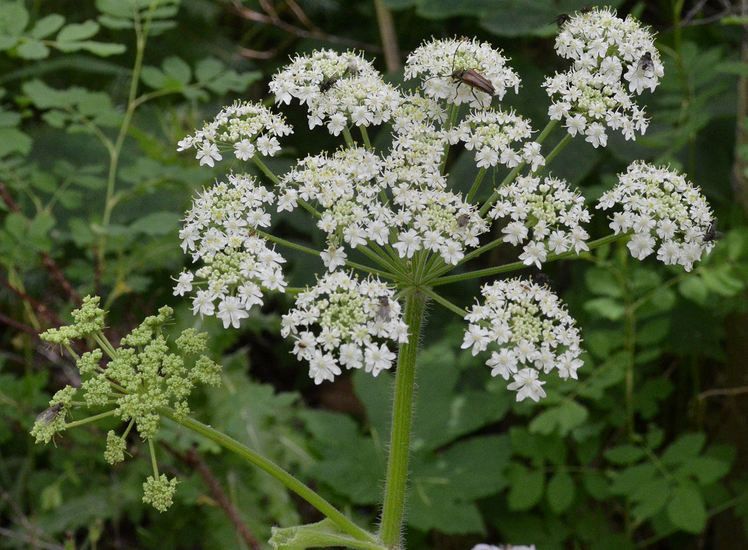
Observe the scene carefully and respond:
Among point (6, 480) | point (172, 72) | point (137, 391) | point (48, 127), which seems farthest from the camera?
point (48, 127)

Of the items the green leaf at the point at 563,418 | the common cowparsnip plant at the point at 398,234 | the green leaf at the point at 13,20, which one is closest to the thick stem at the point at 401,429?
the common cowparsnip plant at the point at 398,234

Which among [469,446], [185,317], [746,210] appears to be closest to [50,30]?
[185,317]

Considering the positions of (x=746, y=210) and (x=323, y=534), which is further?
(x=746, y=210)

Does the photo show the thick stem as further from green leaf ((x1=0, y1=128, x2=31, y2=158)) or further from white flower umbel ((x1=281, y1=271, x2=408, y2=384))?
green leaf ((x1=0, y1=128, x2=31, y2=158))

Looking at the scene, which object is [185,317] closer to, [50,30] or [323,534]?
[50,30]

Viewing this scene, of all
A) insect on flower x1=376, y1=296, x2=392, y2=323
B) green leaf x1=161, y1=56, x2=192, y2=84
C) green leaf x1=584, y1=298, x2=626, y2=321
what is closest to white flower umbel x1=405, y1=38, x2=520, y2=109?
insect on flower x1=376, y1=296, x2=392, y2=323
